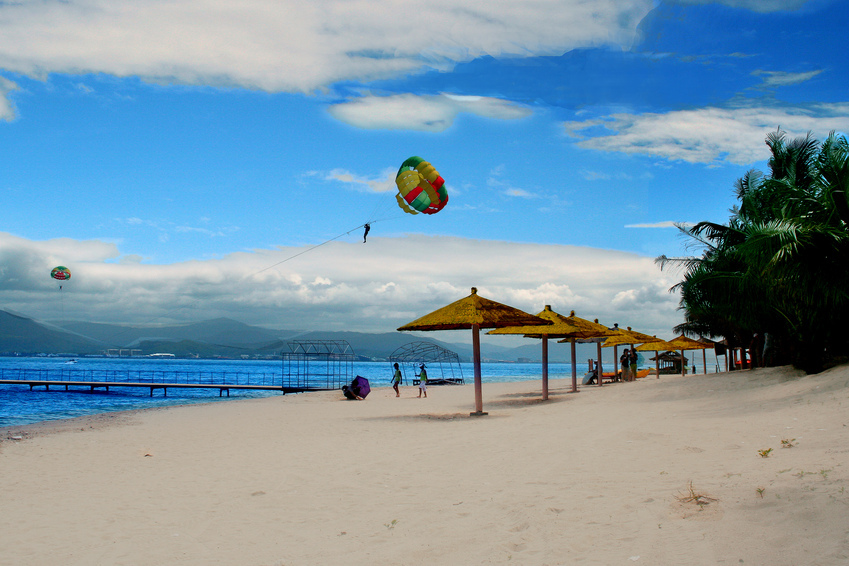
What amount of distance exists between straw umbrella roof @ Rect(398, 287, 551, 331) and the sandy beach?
2.40 metres

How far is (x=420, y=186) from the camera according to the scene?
19016 millimetres

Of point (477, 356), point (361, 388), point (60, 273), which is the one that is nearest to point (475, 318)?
point (477, 356)

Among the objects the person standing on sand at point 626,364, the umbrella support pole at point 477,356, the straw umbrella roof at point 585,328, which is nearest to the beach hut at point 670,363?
the person standing on sand at point 626,364

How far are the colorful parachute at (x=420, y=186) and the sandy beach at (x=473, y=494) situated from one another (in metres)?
9.28

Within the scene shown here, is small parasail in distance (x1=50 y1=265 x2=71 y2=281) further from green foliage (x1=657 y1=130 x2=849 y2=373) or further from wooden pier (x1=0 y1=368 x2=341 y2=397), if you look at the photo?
green foliage (x1=657 y1=130 x2=849 y2=373)

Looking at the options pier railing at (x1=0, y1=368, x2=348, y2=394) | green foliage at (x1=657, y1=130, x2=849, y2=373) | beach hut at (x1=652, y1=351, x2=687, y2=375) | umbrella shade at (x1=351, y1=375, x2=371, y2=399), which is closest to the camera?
green foliage at (x1=657, y1=130, x2=849, y2=373)

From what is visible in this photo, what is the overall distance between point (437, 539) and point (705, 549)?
6.68 feet

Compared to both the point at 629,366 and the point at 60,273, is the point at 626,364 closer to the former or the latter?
the point at 629,366

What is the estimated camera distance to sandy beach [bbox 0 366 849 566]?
427cm

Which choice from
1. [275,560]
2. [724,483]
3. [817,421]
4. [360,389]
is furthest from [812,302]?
[360,389]

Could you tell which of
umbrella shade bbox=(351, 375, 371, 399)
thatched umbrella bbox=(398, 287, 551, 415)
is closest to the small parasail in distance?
umbrella shade bbox=(351, 375, 371, 399)

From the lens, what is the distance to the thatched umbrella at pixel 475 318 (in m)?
13.0

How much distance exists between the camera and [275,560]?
4.69 meters

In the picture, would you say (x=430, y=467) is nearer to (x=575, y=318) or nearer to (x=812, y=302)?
(x=812, y=302)
